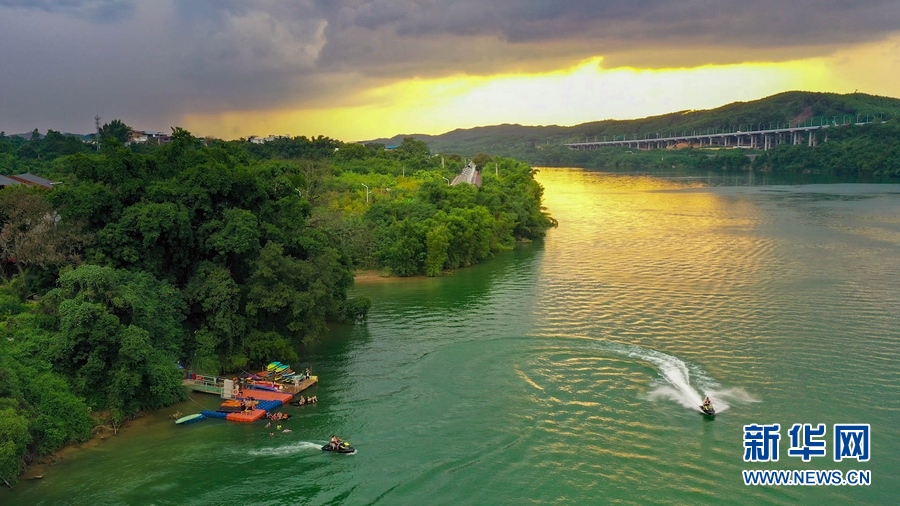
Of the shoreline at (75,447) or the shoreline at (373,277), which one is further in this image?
the shoreline at (373,277)

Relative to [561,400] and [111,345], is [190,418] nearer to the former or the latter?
[111,345]

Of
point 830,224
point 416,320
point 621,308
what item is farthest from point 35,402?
point 830,224

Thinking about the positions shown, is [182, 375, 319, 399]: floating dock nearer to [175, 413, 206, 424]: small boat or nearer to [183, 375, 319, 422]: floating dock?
[183, 375, 319, 422]: floating dock

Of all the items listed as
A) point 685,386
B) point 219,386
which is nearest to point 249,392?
point 219,386

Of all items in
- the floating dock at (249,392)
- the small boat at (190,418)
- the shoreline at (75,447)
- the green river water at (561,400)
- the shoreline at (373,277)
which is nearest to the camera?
the green river water at (561,400)

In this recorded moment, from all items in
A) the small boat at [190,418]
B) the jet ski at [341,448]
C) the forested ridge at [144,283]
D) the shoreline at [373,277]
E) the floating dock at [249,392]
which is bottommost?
the jet ski at [341,448]

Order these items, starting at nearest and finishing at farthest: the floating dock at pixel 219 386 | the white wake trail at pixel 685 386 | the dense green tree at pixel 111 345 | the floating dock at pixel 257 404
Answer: the dense green tree at pixel 111 345 < the floating dock at pixel 257 404 < the white wake trail at pixel 685 386 < the floating dock at pixel 219 386

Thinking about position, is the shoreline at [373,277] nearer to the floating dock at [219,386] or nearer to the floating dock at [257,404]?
the floating dock at [219,386]

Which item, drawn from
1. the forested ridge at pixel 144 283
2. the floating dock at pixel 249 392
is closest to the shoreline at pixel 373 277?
the forested ridge at pixel 144 283

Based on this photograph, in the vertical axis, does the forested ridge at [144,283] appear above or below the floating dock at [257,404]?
above
